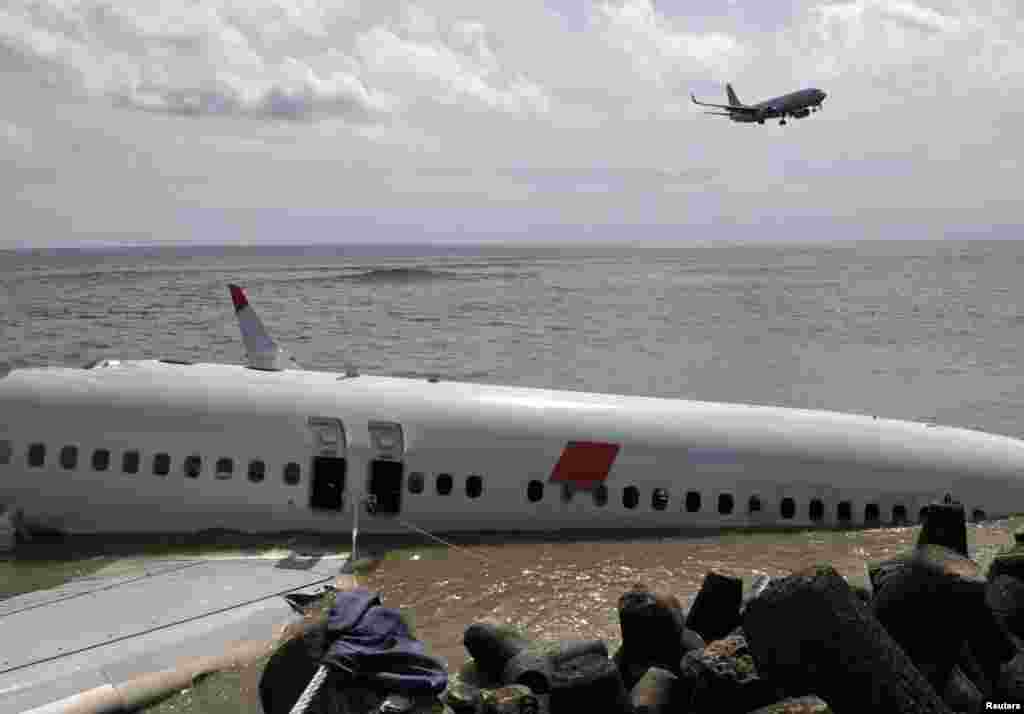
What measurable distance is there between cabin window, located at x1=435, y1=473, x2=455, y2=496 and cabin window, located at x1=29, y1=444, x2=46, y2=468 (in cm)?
964

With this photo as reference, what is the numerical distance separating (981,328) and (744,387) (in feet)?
138

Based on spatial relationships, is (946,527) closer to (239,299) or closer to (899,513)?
(899,513)

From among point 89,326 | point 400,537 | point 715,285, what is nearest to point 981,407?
point 400,537

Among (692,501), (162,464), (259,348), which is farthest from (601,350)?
(162,464)

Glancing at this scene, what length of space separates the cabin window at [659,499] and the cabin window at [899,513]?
211 inches

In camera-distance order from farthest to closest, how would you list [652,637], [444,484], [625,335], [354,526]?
[625,335] → [444,484] → [354,526] → [652,637]

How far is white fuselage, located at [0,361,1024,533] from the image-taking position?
64.1 ft

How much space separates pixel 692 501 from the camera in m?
19.4

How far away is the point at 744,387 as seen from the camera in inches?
2047

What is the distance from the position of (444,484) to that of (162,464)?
6.81 m

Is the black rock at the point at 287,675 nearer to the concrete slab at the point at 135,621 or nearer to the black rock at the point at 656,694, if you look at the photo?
the concrete slab at the point at 135,621

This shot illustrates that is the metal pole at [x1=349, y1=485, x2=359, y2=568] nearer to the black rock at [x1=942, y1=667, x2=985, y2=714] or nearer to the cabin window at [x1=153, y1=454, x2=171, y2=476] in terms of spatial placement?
the cabin window at [x1=153, y1=454, x2=171, y2=476]

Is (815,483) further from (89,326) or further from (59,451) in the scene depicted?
(89,326)

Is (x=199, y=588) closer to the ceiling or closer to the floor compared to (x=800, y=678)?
closer to the floor
